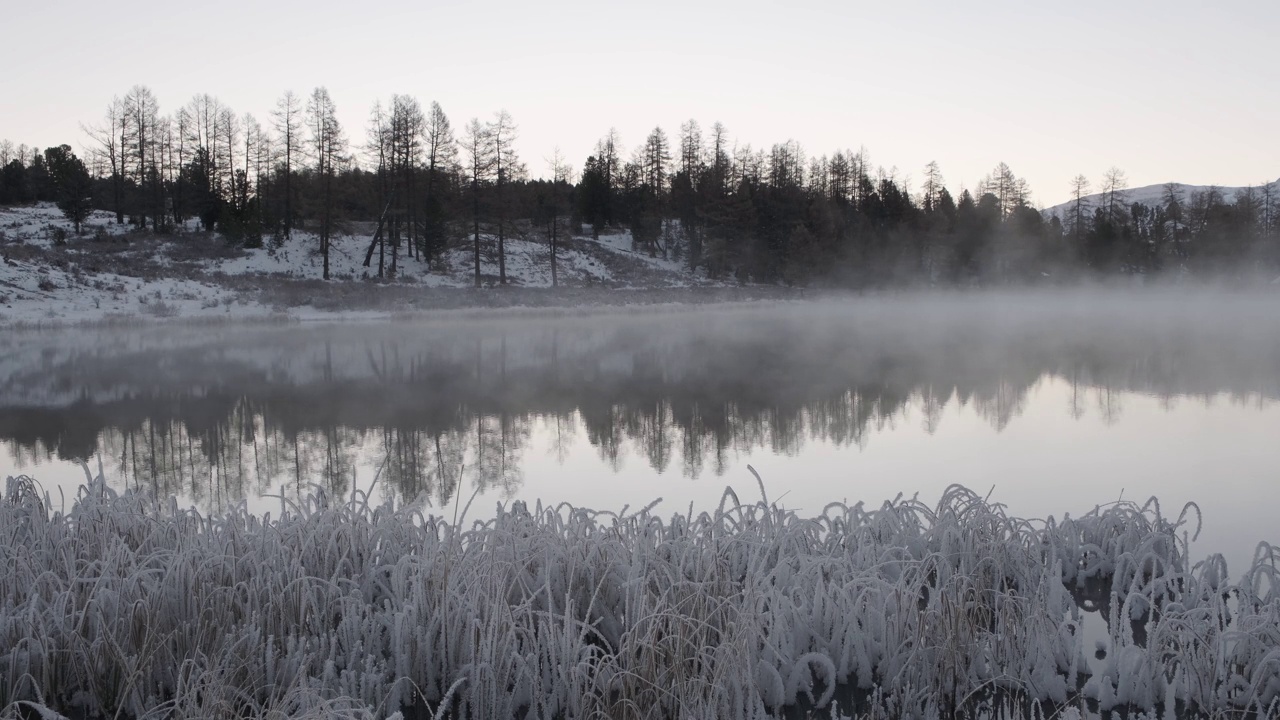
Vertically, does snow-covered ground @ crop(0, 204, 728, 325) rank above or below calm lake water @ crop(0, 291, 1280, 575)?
above

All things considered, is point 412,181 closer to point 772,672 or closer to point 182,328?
point 182,328

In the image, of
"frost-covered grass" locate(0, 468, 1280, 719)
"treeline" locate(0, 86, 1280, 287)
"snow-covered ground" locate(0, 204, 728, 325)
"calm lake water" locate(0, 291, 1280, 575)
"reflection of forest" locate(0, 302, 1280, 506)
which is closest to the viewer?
"frost-covered grass" locate(0, 468, 1280, 719)

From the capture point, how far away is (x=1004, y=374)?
15.4 m

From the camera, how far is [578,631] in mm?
4008

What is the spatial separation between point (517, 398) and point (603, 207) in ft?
171

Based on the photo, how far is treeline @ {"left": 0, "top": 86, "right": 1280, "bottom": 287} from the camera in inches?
1845

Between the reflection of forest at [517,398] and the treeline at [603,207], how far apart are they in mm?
25804

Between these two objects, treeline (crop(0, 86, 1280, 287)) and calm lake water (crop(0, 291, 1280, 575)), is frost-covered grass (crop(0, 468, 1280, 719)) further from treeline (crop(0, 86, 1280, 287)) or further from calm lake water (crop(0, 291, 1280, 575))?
treeline (crop(0, 86, 1280, 287))

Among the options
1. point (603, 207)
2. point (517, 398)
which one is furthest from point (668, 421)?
point (603, 207)

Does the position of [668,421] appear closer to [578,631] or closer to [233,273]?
[578,631]

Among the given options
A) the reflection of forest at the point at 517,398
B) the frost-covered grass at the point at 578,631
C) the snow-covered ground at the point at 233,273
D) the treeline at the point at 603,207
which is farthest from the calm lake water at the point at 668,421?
the treeline at the point at 603,207

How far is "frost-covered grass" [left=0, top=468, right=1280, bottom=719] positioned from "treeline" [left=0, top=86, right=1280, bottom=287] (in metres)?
39.4

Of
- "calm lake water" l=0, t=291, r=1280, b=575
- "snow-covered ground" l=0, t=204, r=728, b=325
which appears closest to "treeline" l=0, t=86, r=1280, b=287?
"snow-covered ground" l=0, t=204, r=728, b=325

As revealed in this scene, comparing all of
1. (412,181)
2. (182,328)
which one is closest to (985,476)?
(182,328)
